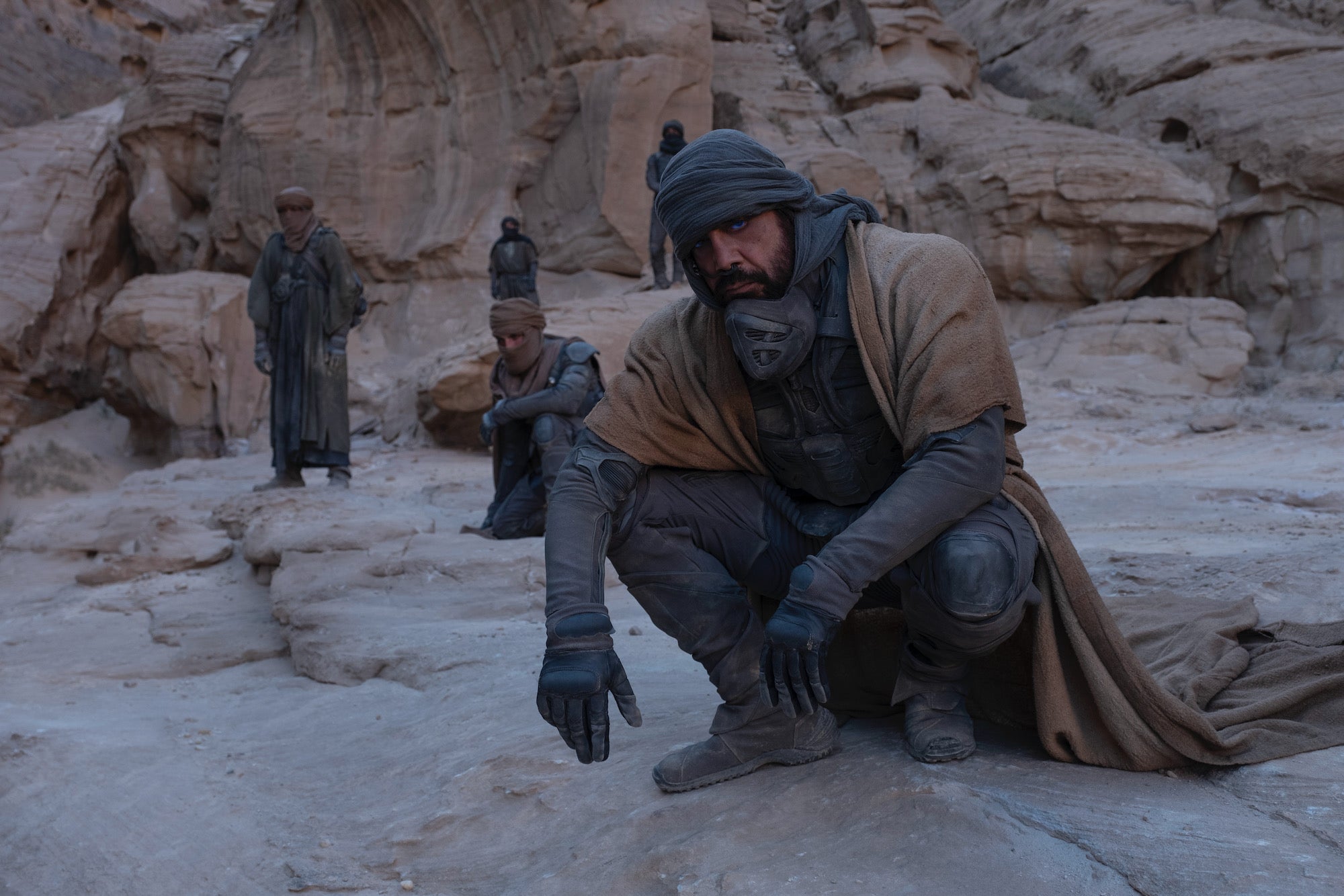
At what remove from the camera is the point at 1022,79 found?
672 inches

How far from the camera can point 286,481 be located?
723 centimetres

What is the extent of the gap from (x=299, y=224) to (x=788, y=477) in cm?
565

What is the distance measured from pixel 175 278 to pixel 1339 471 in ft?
46.8

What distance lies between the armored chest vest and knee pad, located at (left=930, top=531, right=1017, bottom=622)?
0.28m

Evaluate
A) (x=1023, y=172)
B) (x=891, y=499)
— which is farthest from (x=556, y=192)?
(x=891, y=499)

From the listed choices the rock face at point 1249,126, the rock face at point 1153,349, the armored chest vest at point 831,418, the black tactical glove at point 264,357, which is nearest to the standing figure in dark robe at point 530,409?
the black tactical glove at point 264,357

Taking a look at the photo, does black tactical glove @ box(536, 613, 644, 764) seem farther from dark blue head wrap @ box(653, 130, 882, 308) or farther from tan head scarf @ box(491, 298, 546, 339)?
tan head scarf @ box(491, 298, 546, 339)

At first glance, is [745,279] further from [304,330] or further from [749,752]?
[304,330]

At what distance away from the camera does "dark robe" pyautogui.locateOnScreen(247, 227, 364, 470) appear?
6988 millimetres

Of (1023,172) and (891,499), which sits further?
(1023,172)

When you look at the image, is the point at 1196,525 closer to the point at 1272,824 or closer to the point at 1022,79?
the point at 1272,824

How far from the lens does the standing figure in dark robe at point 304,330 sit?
6977 millimetres

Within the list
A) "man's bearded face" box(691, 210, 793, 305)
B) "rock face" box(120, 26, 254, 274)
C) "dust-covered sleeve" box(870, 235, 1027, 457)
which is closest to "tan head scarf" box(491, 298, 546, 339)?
"man's bearded face" box(691, 210, 793, 305)

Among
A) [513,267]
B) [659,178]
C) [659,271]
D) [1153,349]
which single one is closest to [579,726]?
[659,178]
